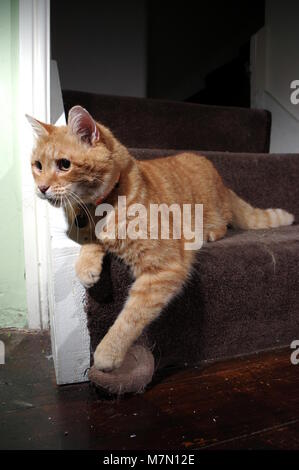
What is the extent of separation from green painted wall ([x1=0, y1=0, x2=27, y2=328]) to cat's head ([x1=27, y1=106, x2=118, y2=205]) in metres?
0.46

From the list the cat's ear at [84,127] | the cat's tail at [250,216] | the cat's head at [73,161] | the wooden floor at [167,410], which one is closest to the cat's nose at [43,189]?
the cat's head at [73,161]

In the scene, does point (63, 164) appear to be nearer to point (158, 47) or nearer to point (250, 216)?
point (250, 216)

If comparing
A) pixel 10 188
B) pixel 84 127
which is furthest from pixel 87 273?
pixel 10 188

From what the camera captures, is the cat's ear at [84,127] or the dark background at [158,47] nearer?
the cat's ear at [84,127]

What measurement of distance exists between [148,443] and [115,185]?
22.6 inches

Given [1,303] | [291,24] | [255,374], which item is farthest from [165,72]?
[255,374]

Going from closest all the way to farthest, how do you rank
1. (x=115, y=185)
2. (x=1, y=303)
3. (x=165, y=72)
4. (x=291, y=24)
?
(x=115, y=185), (x=1, y=303), (x=291, y=24), (x=165, y=72)

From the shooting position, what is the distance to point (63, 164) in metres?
0.94

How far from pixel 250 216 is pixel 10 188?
34.8 inches

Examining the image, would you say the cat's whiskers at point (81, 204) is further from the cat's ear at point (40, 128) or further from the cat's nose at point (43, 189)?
the cat's ear at point (40, 128)

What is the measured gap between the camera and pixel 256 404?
964mm

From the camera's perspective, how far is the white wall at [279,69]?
7.02ft

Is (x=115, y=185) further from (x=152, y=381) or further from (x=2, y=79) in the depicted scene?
(x=2, y=79)

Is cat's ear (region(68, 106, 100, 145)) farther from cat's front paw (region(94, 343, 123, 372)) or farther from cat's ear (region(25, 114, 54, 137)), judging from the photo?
cat's front paw (region(94, 343, 123, 372))
